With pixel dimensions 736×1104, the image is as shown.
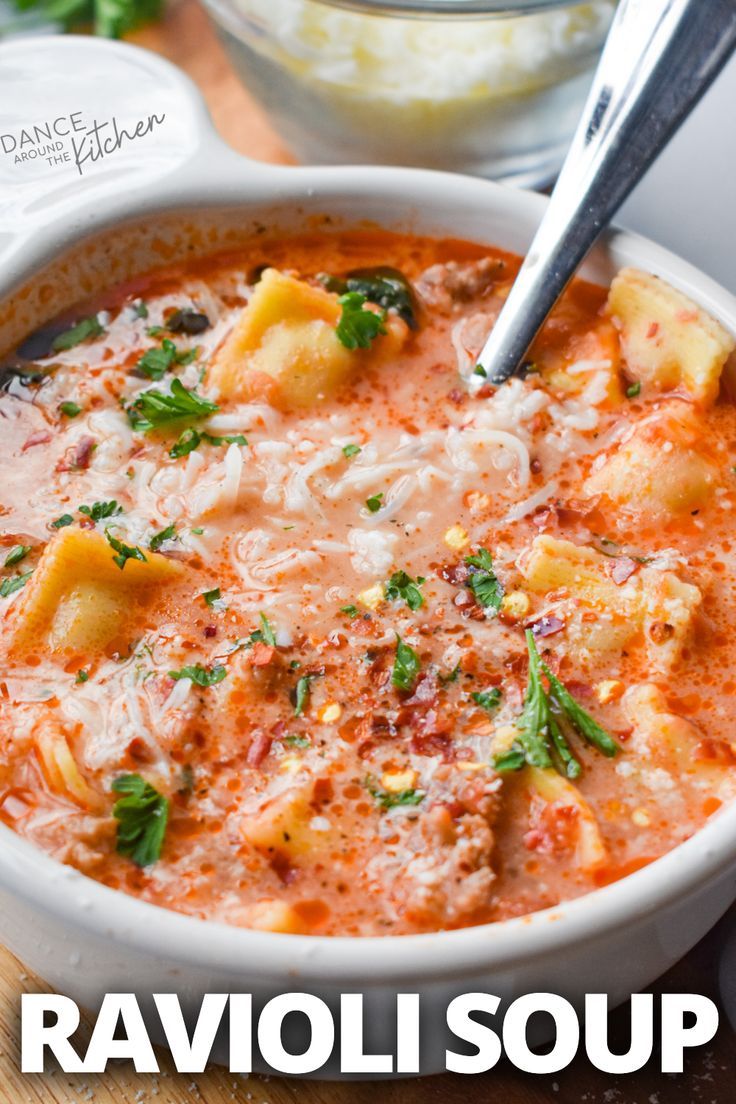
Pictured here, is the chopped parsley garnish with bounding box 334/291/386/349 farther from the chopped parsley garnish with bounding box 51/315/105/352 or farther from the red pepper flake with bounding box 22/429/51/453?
the red pepper flake with bounding box 22/429/51/453

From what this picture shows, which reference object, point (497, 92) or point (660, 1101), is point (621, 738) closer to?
point (660, 1101)

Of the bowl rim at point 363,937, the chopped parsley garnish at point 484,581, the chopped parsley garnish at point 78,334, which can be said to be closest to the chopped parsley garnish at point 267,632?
the chopped parsley garnish at point 484,581

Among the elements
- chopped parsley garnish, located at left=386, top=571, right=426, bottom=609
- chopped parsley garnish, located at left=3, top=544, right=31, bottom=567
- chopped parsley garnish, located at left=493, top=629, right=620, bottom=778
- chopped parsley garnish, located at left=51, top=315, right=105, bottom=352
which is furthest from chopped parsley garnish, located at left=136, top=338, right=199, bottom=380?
chopped parsley garnish, located at left=493, top=629, right=620, bottom=778

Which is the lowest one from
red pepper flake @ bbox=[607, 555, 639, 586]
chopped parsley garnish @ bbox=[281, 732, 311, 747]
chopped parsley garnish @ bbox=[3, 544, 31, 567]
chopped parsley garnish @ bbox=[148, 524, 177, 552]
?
chopped parsley garnish @ bbox=[3, 544, 31, 567]

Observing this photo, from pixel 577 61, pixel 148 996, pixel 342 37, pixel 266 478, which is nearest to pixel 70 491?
pixel 266 478

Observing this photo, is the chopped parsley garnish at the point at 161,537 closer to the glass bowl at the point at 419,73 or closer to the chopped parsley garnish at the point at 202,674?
the chopped parsley garnish at the point at 202,674

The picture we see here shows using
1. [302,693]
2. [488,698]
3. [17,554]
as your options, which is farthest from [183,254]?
[488,698]
